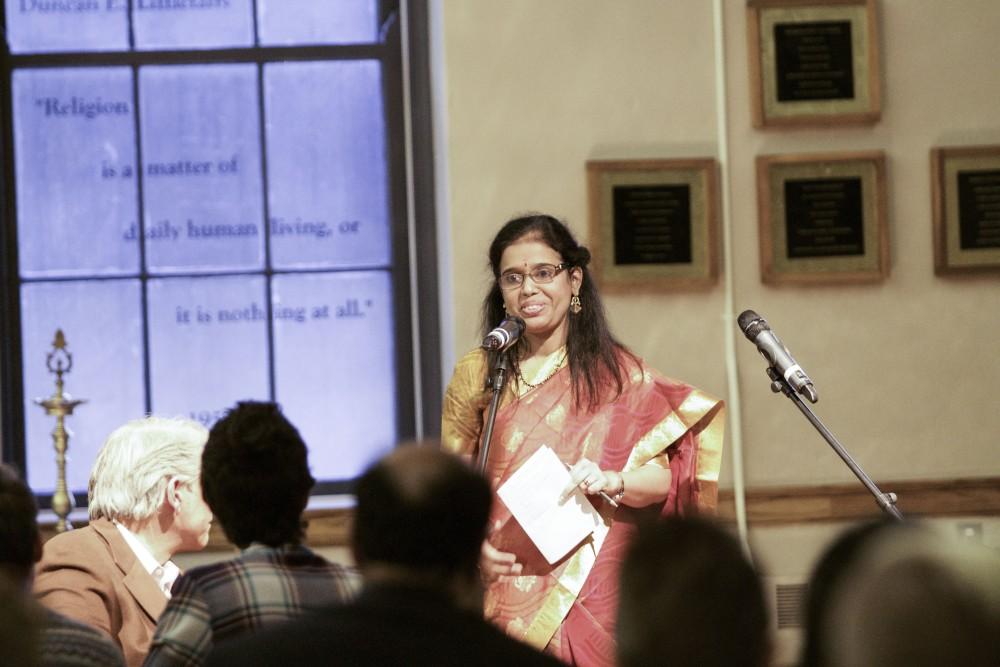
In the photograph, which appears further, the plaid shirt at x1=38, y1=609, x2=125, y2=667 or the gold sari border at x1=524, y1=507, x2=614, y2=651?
the gold sari border at x1=524, y1=507, x2=614, y2=651

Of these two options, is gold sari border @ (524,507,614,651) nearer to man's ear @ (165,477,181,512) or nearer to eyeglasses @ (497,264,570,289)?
eyeglasses @ (497,264,570,289)

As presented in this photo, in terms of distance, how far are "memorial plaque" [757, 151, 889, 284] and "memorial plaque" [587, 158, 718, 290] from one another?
0.66ft

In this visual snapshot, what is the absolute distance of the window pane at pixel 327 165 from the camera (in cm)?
496

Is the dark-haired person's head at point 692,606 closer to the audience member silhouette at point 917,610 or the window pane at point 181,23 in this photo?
the audience member silhouette at point 917,610

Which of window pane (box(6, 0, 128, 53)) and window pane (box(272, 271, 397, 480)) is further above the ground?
window pane (box(6, 0, 128, 53))

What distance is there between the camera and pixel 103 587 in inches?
107

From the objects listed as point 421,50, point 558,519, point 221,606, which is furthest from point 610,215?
point 221,606

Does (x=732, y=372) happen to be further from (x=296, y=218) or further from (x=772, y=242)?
(x=296, y=218)

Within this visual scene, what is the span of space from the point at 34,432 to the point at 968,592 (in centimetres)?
418

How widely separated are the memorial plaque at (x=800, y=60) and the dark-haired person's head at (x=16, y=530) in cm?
323

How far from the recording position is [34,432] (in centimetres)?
487

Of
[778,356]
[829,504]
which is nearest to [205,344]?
[829,504]

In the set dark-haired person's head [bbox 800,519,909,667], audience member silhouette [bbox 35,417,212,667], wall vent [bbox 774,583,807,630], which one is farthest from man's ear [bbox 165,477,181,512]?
wall vent [bbox 774,583,807,630]

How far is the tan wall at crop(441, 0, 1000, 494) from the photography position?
15.3 ft
